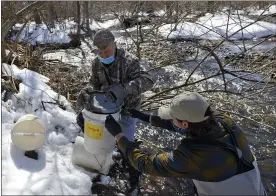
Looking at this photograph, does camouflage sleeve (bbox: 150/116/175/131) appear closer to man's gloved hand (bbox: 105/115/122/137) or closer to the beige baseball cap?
man's gloved hand (bbox: 105/115/122/137)

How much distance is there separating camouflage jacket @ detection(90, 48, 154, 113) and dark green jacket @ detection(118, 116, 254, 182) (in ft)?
2.56

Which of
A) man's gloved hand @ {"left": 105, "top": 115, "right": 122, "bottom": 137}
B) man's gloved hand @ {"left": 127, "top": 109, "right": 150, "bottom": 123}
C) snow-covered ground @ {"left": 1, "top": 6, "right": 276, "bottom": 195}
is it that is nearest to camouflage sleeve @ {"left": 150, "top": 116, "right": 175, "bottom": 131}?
man's gloved hand @ {"left": 127, "top": 109, "right": 150, "bottom": 123}

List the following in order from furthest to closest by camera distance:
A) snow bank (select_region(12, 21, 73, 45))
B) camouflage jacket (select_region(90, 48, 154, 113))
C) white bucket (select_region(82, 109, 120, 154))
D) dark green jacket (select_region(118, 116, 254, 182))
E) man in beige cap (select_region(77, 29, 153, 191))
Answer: snow bank (select_region(12, 21, 73, 45)) → camouflage jacket (select_region(90, 48, 154, 113)) → man in beige cap (select_region(77, 29, 153, 191)) → white bucket (select_region(82, 109, 120, 154)) → dark green jacket (select_region(118, 116, 254, 182))

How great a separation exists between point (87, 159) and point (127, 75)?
0.91 metres

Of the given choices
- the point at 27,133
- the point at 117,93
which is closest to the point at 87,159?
the point at 27,133

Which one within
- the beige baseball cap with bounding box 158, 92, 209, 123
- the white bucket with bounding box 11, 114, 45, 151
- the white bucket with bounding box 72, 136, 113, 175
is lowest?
the white bucket with bounding box 72, 136, 113, 175

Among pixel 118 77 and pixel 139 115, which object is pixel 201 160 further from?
pixel 118 77

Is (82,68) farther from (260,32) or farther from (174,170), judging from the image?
(260,32)

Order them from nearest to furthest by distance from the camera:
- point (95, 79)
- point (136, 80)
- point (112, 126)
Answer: point (112, 126), point (136, 80), point (95, 79)

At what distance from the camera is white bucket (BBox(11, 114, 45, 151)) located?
118 inches

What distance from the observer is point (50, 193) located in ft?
8.91

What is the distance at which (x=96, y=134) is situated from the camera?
118 inches

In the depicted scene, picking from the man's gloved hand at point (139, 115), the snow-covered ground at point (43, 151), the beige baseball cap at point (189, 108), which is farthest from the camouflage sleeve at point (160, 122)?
the snow-covered ground at point (43, 151)

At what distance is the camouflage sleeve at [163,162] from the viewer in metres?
2.44
